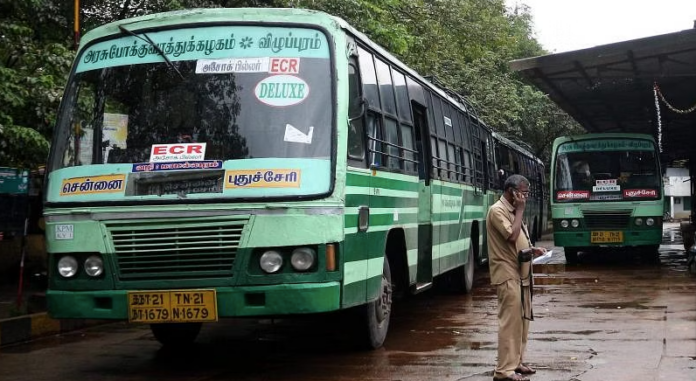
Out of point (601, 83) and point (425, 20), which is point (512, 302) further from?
point (425, 20)

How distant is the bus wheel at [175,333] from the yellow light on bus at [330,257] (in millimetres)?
2597

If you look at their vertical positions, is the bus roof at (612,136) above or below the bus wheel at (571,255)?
above

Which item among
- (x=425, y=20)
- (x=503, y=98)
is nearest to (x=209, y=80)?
(x=425, y=20)

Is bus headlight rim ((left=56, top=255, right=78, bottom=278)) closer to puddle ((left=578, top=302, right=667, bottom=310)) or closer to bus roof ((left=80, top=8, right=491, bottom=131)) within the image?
bus roof ((left=80, top=8, right=491, bottom=131))

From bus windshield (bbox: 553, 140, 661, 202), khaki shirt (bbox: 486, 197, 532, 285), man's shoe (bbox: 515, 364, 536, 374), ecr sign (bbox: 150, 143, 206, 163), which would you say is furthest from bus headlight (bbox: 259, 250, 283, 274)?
bus windshield (bbox: 553, 140, 661, 202)

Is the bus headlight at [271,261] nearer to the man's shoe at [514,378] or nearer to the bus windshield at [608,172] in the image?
the man's shoe at [514,378]

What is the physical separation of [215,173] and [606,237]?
478 inches

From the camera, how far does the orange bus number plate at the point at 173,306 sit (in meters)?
6.13

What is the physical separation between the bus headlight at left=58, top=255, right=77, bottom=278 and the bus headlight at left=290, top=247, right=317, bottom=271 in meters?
1.74

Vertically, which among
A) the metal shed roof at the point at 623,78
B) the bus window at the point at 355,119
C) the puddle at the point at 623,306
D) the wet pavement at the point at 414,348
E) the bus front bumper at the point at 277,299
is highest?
the metal shed roof at the point at 623,78

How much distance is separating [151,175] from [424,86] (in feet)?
15.4

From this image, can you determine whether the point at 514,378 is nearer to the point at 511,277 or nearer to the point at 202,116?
the point at 511,277

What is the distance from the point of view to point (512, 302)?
629cm

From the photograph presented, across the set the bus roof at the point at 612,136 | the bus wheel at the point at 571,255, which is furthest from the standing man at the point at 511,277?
the bus wheel at the point at 571,255
